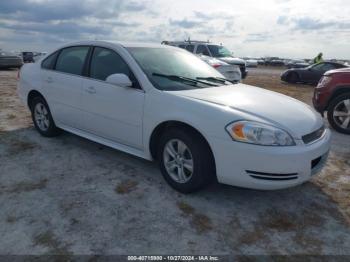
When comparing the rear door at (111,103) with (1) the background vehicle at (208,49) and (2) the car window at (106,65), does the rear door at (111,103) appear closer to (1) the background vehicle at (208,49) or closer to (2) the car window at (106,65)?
(2) the car window at (106,65)

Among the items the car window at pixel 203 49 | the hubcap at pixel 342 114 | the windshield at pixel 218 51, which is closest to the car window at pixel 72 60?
the hubcap at pixel 342 114

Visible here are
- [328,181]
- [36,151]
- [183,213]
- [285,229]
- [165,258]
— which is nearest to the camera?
[165,258]

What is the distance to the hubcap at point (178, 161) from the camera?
3658 millimetres

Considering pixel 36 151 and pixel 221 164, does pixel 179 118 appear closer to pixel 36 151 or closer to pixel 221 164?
pixel 221 164

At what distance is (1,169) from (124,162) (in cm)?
153

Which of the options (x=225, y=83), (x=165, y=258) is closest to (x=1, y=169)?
(x=165, y=258)

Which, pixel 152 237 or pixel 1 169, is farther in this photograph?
pixel 1 169

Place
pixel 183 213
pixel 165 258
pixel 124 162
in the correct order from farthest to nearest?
pixel 124 162, pixel 183 213, pixel 165 258

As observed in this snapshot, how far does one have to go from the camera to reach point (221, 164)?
3.38 metres

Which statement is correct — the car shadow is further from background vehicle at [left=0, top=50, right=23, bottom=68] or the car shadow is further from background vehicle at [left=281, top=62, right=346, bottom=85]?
background vehicle at [left=0, top=50, right=23, bottom=68]

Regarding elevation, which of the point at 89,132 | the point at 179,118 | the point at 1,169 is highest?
the point at 179,118

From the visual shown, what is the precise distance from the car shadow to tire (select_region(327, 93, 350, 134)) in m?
3.10

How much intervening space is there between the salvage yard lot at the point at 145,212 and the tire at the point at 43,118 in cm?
86

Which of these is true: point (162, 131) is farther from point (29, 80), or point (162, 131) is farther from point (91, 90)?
point (29, 80)
